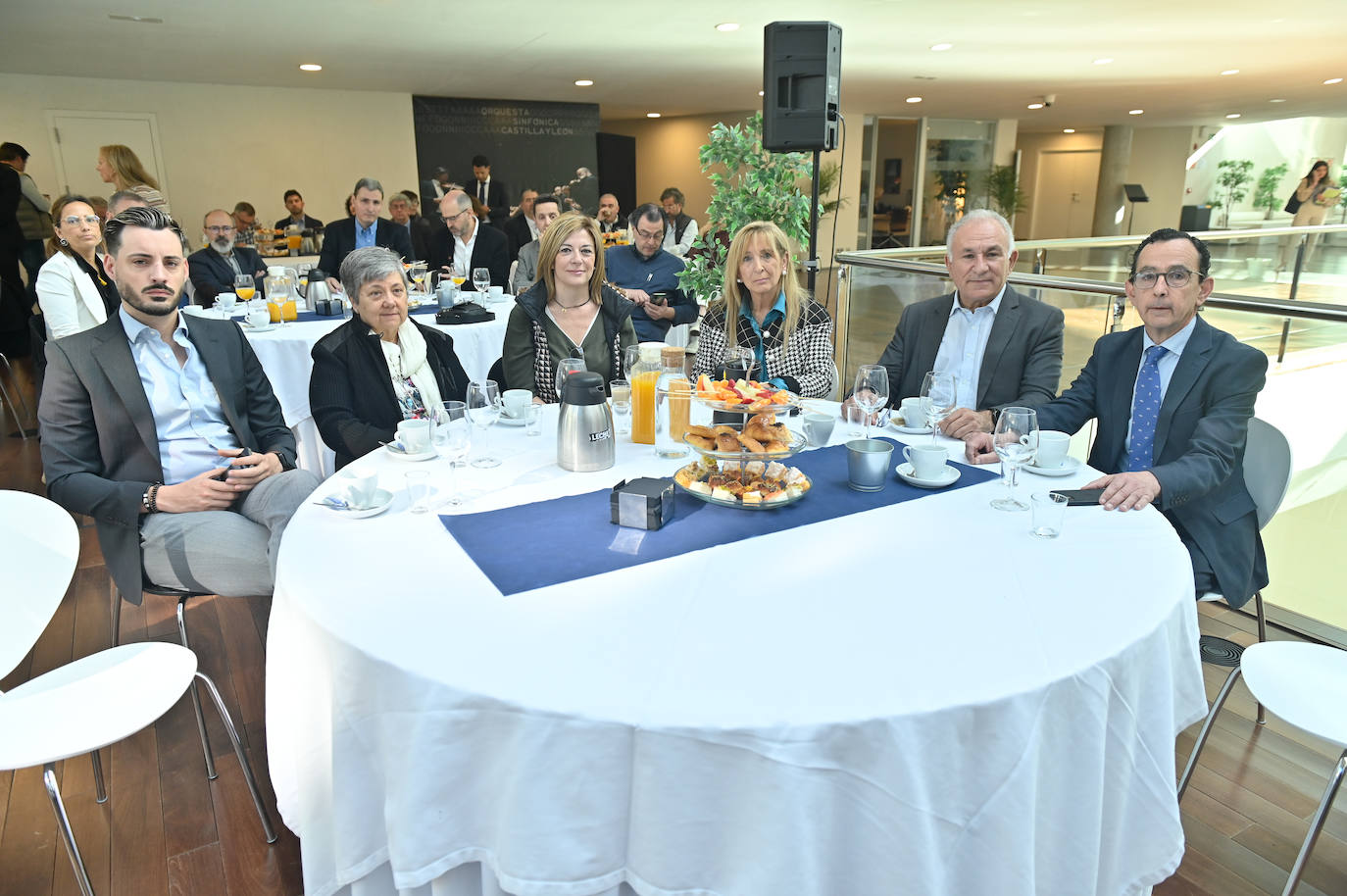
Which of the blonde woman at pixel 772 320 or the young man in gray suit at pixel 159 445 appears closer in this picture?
the young man in gray suit at pixel 159 445

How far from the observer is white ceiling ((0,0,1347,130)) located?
21.6ft

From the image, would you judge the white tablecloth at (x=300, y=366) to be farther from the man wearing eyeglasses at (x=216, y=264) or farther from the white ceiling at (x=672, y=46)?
the white ceiling at (x=672, y=46)

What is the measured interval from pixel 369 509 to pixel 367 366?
1.21 metres

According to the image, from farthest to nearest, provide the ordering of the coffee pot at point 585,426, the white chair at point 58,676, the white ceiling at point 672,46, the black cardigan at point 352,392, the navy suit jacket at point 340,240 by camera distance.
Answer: the white ceiling at point 672,46 → the navy suit jacket at point 340,240 → the black cardigan at point 352,392 → the coffee pot at point 585,426 → the white chair at point 58,676

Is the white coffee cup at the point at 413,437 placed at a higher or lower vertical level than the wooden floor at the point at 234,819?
higher

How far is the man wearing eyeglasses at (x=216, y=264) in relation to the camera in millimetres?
5484

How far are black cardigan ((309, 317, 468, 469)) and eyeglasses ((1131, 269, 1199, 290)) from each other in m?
2.39

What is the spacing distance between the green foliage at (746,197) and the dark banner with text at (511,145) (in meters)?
7.21

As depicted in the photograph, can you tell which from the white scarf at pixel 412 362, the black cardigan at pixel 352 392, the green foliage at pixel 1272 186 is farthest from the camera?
the green foliage at pixel 1272 186

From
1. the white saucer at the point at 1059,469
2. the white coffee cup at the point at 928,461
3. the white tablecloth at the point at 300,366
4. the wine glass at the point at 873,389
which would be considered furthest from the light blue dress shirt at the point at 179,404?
the white saucer at the point at 1059,469

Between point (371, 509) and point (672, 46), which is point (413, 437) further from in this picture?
point (672, 46)

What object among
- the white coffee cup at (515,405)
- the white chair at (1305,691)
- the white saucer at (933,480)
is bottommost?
the white chair at (1305,691)

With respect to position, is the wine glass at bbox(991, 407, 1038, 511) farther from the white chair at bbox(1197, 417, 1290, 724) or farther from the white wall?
the white wall

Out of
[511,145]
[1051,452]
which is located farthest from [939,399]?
[511,145]
